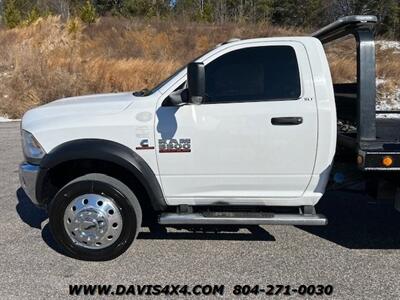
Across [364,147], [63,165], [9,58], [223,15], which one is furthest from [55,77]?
[223,15]

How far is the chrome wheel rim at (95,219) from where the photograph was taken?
161 inches

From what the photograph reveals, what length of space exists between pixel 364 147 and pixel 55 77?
14208 mm

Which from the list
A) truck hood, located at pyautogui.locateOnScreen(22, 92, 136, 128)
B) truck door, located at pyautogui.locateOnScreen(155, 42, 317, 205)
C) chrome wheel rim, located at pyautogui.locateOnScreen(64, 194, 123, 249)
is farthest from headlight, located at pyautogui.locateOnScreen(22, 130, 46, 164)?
truck door, located at pyautogui.locateOnScreen(155, 42, 317, 205)

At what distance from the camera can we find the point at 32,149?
13.9ft

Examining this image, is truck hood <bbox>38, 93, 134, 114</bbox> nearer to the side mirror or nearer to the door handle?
the side mirror

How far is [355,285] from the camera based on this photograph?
3.73 m

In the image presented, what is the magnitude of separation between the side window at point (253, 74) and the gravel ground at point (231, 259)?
1488mm

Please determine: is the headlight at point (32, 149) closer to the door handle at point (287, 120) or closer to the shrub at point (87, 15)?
the door handle at point (287, 120)

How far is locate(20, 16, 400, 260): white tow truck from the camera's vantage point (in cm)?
398

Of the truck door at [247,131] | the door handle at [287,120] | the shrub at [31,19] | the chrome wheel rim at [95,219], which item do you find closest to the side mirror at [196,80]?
the truck door at [247,131]

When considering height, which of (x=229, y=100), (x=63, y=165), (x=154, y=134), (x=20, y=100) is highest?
(x=229, y=100)

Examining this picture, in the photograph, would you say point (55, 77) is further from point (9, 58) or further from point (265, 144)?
point (265, 144)

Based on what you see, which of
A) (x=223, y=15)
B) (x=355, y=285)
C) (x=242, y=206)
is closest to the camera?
(x=355, y=285)

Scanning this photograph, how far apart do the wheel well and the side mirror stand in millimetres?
1010
